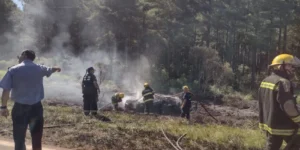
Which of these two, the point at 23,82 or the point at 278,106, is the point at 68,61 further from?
the point at 278,106

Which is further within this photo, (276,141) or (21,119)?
(21,119)

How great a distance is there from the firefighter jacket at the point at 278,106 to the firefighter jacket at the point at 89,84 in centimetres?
817

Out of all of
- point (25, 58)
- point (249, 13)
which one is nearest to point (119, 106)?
point (25, 58)

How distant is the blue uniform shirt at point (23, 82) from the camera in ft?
18.2

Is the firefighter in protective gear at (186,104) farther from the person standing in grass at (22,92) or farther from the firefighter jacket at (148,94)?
the person standing in grass at (22,92)

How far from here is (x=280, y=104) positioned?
4773mm

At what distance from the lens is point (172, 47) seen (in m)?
38.7

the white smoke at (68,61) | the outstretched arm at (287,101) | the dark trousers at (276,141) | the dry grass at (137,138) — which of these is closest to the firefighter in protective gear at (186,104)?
the white smoke at (68,61)

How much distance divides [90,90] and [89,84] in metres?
0.20

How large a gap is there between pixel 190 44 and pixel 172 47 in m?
2.12

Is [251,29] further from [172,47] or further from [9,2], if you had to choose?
[9,2]

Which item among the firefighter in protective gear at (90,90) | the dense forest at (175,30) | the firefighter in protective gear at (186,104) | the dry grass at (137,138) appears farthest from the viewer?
the dense forest at (175,30)

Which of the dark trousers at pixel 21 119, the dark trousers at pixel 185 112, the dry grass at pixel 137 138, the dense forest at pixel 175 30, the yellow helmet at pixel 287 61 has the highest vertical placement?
the dense forest at pixel 175 30

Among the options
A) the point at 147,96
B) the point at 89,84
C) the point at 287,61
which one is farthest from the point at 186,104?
the point at 287,61
